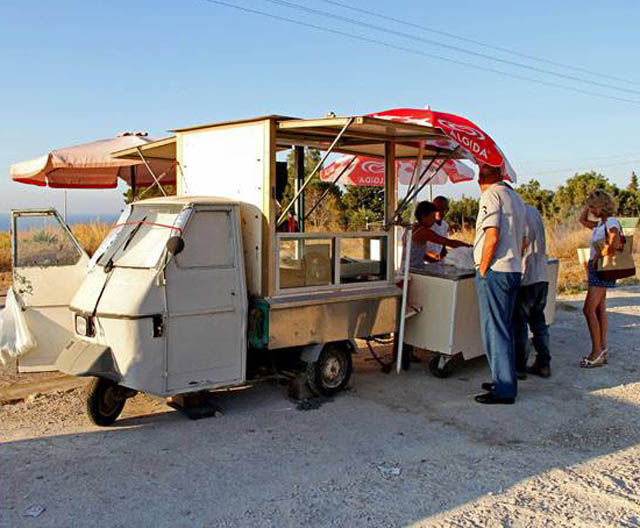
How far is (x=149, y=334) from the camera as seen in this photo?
5062 millimetres

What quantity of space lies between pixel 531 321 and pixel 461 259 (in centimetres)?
98

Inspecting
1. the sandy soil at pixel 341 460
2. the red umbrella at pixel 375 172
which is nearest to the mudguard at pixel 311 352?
the sandy soil at pixel 341 460

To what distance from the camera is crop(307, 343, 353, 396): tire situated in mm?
6121

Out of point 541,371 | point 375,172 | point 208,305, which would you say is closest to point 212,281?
point 208,305

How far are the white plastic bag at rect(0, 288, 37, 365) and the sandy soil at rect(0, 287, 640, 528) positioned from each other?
482mm

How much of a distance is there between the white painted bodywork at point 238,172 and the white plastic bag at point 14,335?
6.49 feet

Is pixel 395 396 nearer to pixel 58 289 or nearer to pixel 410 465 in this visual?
pixel 410 465

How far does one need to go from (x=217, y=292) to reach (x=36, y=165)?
5.24 metres

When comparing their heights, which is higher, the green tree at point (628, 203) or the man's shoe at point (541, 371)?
the green tree at point (628, 203)

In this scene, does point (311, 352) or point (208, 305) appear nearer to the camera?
point (208, 305)

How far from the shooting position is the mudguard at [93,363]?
5043mm

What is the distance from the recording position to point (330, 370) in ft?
20.7

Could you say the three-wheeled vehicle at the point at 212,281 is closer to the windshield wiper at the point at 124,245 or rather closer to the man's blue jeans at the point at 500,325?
the windshield wiper at the point at 124,245

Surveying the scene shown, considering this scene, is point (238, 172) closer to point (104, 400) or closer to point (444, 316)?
point (104, 400)
